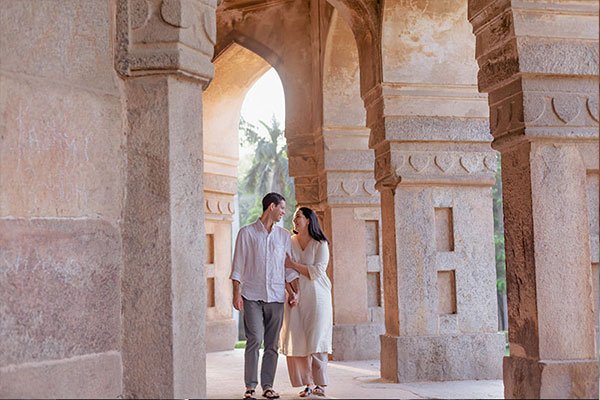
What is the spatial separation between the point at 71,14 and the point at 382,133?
12.6 ft

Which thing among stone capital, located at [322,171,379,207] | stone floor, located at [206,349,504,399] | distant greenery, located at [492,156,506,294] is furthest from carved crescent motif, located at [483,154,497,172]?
distant greenery, located at [492,156,506,294]

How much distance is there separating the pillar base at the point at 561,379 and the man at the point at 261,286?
192 cm

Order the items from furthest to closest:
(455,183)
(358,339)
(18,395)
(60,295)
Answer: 1. (358,339)
2. (455,183)
3. (60,295)
4. (18,395)

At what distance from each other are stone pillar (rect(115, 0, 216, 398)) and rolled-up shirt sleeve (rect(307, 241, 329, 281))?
2.11 m

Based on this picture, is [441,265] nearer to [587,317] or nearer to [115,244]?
[587,317]

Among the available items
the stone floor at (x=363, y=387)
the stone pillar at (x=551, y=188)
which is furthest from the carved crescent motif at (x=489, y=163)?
the stone pillar at (x=551, y=188)

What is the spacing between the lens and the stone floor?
5.85 m

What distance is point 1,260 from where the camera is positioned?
10.9 ft

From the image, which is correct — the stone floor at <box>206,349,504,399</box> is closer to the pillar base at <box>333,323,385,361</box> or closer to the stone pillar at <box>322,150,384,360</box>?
the pillar base at <box>333,323,385,361</box>

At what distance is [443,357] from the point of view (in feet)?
22.2

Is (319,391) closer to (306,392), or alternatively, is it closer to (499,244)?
(306,392)

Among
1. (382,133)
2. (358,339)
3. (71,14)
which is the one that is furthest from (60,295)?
(358,339)

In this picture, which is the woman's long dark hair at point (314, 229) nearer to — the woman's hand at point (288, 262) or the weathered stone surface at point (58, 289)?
the woman's hand at point (288, 262)

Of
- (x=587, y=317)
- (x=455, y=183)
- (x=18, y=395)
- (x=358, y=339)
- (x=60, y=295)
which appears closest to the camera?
(x=18, y=395)
